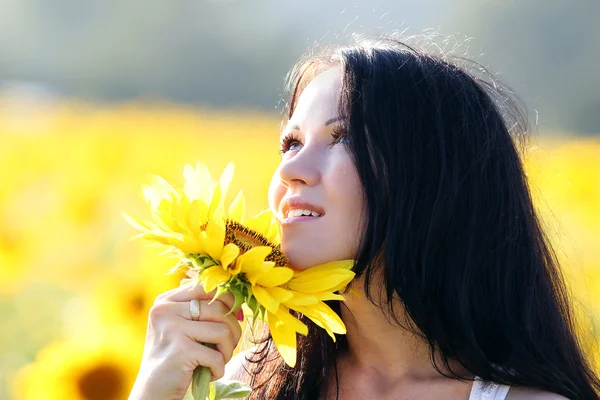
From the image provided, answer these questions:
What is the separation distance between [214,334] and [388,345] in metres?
0.46

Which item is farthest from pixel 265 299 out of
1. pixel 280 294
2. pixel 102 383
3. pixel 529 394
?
pixel 102 383

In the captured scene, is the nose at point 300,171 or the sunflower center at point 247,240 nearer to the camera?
the sunflower center at point 247,240

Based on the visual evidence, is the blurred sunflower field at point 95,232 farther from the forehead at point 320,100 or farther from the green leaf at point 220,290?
the green leaf at point 220,290

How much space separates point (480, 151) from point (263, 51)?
26.7ft

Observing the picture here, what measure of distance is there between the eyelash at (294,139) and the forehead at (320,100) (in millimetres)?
24

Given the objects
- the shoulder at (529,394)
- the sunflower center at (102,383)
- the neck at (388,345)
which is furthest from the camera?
the sunflower center at (102,383)

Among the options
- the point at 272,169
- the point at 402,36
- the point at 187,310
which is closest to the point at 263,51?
the point at 272,169

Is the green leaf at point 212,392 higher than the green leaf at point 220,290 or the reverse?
the reverse

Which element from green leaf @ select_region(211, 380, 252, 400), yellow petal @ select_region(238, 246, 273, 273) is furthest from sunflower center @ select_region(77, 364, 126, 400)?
yellow petal @ select_region(238, 246, 273, 273)

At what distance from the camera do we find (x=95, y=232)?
288 cm

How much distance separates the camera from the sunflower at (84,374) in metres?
2.30

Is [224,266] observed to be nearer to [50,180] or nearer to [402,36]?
[402,36]

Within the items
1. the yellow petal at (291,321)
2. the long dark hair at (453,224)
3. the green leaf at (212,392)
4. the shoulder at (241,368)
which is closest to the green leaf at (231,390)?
the green leaf at (212,392)

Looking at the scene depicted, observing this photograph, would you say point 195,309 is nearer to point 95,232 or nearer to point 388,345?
point 388,345
